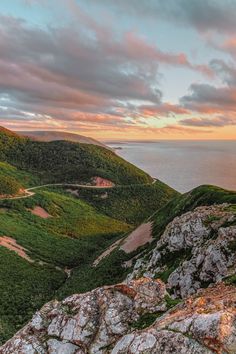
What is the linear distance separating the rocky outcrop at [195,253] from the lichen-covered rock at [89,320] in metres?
7.35

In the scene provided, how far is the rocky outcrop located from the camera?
2402 centimetres

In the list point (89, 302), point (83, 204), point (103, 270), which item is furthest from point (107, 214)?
point (89, 302)

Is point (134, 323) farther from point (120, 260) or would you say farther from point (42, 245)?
point (42, 245)

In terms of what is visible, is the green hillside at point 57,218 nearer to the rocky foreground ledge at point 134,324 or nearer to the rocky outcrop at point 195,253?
the rocky outcrop at point 195,253

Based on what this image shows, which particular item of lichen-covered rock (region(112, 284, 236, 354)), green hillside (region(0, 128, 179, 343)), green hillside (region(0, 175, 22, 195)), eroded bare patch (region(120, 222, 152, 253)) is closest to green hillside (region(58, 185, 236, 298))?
green hillside (region(0, 128, 179, 343))

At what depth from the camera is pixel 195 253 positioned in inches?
1077

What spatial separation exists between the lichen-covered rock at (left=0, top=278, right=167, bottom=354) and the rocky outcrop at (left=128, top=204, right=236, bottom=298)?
7.35 m

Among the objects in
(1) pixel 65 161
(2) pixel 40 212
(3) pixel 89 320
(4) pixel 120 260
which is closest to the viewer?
(3) pixel 89 320

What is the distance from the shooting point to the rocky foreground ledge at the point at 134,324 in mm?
10664

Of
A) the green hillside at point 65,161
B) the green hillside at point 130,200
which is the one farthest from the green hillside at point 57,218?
the green hillside at point 65,161

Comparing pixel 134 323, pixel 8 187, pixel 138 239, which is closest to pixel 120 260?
pixel 138 239

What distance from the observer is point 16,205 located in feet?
293

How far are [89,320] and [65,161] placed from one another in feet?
474

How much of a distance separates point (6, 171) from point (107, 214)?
4349 centimetres
